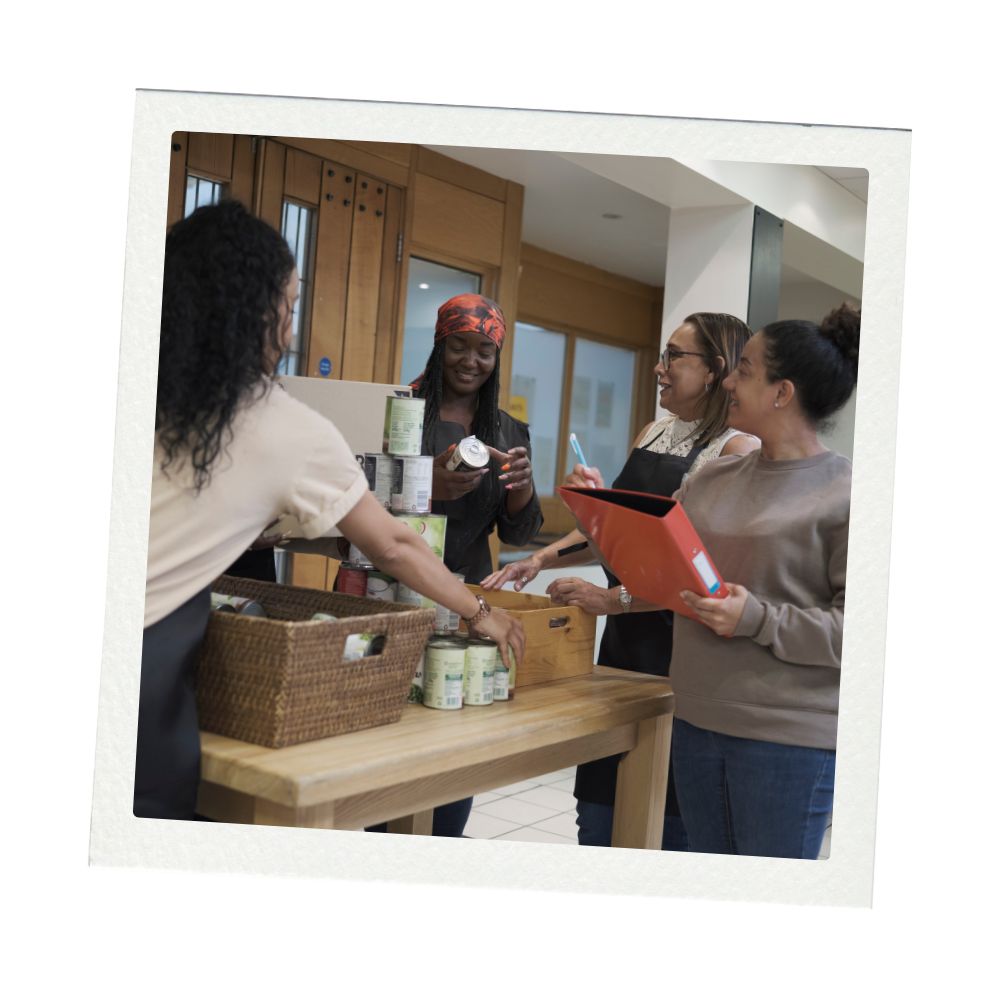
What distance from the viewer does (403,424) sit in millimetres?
1670

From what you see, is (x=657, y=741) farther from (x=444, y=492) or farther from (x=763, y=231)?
(x=763, y=231)

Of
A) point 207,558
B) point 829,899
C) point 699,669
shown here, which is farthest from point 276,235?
point 829,899

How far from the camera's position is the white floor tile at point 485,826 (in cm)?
179

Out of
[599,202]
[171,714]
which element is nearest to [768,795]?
[171,714]

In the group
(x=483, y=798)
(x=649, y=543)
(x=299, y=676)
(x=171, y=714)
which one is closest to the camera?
(x=299, y=676)

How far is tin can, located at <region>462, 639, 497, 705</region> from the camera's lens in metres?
1.67

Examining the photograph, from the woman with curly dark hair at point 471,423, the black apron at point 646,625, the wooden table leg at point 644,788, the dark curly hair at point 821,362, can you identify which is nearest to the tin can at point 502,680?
the wooden table leg at point 644,788

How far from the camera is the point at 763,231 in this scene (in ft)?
11.8

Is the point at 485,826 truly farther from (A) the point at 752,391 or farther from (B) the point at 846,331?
(B) the point at 846,331

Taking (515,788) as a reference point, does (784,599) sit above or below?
above

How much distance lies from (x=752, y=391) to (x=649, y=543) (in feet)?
1.08

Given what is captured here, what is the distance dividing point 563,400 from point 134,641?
4.24 metres

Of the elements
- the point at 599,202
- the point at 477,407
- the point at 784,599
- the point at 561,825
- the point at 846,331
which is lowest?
the point at 561,825

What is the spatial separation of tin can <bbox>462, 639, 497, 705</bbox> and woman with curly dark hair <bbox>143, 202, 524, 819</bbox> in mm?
224
